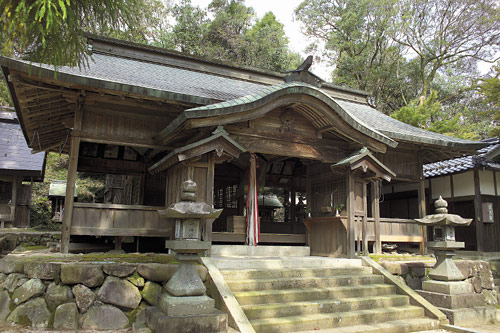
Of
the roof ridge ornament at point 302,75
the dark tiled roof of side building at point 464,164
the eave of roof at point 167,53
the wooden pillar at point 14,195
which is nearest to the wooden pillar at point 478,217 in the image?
the dark tiled roof of side building at point 464,164

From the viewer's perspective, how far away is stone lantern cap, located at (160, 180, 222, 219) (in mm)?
5516

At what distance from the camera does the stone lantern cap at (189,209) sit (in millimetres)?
5516

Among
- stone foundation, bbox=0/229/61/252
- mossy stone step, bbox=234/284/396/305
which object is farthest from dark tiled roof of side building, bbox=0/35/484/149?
stone foundation, bbox=0/229/61/252

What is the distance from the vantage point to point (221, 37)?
102 feet

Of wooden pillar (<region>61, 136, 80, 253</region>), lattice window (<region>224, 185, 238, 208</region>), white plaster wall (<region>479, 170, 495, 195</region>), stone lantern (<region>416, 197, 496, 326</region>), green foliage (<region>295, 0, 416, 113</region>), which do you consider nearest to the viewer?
stone lantern (<region>416, 197, 496, 326</region>)

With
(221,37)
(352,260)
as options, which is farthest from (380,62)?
(352,260)

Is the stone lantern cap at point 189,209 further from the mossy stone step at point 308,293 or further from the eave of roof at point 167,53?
the eave of roof at point 167,53

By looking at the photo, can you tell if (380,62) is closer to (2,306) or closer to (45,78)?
(45,78)

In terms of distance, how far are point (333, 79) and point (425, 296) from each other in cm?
2614

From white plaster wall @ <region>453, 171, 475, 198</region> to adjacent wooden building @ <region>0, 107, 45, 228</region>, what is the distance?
18163mm

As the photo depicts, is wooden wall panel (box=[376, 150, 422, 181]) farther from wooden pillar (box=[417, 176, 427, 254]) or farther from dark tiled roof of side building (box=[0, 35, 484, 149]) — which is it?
dark tiled roof of side building (box=[0, 35, 484, 149])

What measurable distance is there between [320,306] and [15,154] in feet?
57.7

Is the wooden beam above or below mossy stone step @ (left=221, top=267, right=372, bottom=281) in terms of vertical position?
above

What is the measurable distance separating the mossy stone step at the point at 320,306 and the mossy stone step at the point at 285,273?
830 mm
